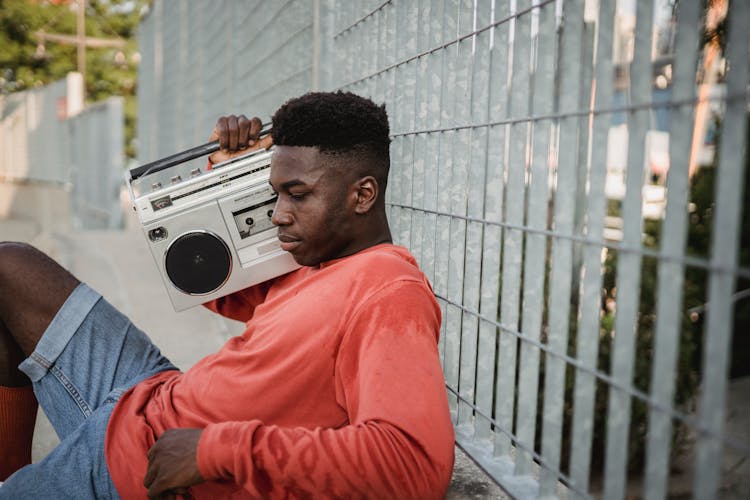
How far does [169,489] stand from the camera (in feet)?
4.17

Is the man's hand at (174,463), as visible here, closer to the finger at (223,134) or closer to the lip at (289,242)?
the lip at (289,242)

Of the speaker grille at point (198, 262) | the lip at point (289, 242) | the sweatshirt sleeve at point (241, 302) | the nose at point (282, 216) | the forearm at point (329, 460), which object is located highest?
the nose at point (282, 216)

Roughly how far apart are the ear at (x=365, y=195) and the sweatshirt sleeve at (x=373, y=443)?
1.00 ft

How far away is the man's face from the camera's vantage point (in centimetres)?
146

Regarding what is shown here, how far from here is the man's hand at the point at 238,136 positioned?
1955mm

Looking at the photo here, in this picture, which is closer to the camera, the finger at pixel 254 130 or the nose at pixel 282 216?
the nose at pixel 282 216

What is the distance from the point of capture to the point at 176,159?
1940 millimetres

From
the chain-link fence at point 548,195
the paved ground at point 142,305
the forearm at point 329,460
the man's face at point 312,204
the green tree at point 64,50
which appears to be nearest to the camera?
the chain-link fence at point 548,195

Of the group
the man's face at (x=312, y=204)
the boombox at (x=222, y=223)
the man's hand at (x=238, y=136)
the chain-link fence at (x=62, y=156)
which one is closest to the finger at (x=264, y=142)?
the man's hand at (x=238, y=136)

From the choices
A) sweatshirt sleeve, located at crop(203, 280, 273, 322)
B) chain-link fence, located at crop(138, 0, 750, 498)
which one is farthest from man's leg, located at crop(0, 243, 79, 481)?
chain-link fence, located at crop(138, 0, 750, 498)

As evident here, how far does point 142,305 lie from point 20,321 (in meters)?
1.96

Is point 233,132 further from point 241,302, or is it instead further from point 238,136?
point 241,302

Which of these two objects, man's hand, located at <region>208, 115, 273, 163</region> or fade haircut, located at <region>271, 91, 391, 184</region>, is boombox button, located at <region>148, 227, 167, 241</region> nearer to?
man's hand, located at <region>208, 115, 273, 163</region>

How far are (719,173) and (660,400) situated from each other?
32cm
